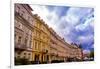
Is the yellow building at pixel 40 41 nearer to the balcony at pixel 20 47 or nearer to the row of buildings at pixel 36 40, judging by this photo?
the row of buildings at pixel 36 40

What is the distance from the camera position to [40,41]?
78.1 inches

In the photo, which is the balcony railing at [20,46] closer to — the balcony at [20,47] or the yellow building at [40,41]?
the balcony at [20,47]

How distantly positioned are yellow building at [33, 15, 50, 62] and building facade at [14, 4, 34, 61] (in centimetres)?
4

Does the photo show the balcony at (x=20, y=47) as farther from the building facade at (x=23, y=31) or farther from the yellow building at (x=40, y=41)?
the yellow building at (x=40, y=41)

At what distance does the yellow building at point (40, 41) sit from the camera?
→ 1.97m

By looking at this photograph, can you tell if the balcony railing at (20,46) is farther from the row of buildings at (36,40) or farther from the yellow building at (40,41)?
the yellow building at (40,41)

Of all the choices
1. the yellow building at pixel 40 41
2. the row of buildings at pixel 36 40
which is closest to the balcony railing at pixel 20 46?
the row of buildings at pixel 36 40

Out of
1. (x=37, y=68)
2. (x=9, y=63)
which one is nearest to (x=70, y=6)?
(x=37, y=68)

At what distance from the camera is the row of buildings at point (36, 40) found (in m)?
1.90

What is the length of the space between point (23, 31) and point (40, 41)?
214mm

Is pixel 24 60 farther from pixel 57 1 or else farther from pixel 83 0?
pixel 83 0

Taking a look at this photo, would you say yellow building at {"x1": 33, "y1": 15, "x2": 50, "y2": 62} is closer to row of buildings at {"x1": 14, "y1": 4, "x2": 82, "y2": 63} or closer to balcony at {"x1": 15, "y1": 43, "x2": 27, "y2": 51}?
row of buildings at {"x1": 14, "y1": 4, "x2": 82, "y2": 63}

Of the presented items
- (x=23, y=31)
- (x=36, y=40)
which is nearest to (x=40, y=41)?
(x=36, y=40)
